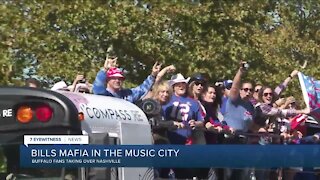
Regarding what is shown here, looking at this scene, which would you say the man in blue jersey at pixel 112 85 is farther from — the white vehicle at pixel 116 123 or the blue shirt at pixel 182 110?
the white vehicle at pixel 116 123

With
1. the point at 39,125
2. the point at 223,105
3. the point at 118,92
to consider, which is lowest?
the point at 39,125

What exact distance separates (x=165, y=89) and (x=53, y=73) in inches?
312

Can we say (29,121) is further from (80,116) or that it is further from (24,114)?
(80,116)

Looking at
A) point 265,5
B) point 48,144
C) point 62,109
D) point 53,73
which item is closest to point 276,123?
point 62,109

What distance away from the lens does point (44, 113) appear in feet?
23.4

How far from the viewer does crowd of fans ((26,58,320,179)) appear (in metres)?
9.68

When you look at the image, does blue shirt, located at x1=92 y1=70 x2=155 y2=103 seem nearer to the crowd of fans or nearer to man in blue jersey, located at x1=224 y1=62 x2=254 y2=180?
the crowd of fans

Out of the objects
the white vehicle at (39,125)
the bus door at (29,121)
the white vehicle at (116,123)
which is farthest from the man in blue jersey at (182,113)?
the bus door at (29,121)

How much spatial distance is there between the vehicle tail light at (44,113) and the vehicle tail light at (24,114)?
53 millimetres

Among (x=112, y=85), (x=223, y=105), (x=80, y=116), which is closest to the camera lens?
(x=80, y=116)

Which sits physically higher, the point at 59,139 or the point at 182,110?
the point at 182,110

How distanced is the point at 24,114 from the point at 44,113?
134 millimetres

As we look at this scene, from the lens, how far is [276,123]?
36.1 feet

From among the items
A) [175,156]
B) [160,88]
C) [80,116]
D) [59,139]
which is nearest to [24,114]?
[80,116]
